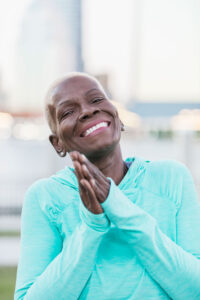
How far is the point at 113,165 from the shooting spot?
3.76 feet

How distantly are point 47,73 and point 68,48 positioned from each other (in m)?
2.45

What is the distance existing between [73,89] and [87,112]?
0.08m

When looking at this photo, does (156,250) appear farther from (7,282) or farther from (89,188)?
(7,282)

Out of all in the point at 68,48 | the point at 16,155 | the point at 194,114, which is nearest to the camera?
the point at 16,155

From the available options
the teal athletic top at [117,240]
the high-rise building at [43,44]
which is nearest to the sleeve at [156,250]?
the teal athletic top at [117,240]

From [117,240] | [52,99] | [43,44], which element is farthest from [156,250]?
[43,44]

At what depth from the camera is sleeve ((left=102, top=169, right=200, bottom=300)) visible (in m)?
0.95

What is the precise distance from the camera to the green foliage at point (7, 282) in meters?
4.52

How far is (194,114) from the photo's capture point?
677 inches

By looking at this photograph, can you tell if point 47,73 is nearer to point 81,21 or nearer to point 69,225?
point 81,21

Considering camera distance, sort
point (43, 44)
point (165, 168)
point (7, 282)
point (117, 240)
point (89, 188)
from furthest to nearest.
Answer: point (43, 44) < point (7, 282) < point (165, 168) < point (117, 240) < point (89, 188)

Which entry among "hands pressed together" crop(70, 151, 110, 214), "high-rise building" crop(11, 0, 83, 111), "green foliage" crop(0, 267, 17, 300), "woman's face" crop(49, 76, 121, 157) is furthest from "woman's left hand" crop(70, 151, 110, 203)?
"high-rise building" crop(11, 0, 83, 111)

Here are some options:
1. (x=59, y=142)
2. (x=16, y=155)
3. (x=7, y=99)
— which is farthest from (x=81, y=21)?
(x=59, y=142)

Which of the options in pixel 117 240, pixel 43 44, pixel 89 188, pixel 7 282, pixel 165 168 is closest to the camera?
pixel 89 188
